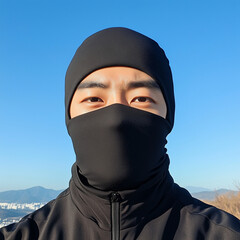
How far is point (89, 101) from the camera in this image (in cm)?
192

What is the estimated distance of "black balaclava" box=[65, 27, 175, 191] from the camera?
1.81 m

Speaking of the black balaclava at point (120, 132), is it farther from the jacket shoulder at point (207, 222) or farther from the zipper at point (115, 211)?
the jacket shoulder at point (207, 222)

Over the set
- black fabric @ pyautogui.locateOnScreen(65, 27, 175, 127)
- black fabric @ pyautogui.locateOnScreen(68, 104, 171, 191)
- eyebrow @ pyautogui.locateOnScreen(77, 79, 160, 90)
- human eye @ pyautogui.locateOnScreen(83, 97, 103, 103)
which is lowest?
black fabric @ pyautogui.locateOnScreen(68, 104, 171, 191)

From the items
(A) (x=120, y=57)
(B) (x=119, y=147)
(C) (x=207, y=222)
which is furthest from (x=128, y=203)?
(A) (x=120, y=57)

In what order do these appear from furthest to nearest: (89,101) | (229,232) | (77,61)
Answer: (77,61) < (89,101) < (229,232)

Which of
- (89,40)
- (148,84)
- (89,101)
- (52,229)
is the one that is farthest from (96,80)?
(52,229)

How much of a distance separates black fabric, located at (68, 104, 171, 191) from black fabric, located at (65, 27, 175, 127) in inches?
9.2

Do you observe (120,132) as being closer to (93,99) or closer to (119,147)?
(119,147)

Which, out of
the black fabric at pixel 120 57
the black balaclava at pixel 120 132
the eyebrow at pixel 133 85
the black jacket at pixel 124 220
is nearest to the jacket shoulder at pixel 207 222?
the black jacket at pixel 124 220

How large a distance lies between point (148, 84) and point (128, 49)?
0.30m

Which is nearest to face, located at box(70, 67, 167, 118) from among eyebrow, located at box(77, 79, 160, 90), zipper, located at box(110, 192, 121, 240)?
eyebrow, located at box(77, 79, 160, 90)

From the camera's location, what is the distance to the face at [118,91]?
185 cm

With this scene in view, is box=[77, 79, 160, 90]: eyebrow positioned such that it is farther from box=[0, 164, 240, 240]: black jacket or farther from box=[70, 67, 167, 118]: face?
Answer: box=[0, 164, 240, 240]: black jacket

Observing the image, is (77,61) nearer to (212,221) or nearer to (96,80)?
(96,80)
